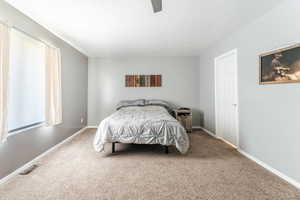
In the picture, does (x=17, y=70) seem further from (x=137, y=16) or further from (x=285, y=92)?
(x=285, y=92)

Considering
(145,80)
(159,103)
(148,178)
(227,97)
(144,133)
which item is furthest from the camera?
(145,80)

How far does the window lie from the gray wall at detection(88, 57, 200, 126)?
86.2 inches

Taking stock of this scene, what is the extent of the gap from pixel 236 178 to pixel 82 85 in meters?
4.32

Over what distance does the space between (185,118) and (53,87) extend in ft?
11.1

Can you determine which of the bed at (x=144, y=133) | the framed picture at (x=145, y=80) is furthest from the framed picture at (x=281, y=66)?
the framed picture at (x=145, y=80)

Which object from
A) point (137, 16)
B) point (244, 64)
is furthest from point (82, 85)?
point (244, 64)

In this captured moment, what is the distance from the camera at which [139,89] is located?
188 inches

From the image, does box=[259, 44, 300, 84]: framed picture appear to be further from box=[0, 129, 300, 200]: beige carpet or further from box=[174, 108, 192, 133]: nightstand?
box=[174, 108, 192, 133]: nightstand

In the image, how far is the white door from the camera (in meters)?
2.96

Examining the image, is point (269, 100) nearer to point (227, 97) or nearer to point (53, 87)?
point (227, 97)

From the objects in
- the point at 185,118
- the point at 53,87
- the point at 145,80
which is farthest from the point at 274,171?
the point at 53,87

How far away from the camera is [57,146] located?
9.78 feet

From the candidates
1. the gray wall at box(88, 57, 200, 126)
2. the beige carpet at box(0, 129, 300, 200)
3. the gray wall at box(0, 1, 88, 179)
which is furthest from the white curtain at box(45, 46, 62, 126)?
the gray wall at box(88, 57, 200, 126)

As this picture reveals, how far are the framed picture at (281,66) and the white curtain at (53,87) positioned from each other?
3.65m
